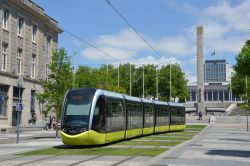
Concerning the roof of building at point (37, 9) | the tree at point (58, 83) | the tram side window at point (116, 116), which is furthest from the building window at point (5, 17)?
the tram side window at point (116, 116)

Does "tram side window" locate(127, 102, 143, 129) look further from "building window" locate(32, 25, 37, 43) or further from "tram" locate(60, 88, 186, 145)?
"building window" locate(32, 25, 37, 43)

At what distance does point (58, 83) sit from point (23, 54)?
1643 cm

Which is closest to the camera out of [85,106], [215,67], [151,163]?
[151,163]

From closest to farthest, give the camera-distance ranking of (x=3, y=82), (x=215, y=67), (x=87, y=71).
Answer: (x=3, y=82)
(x=87, y=71)
(x=215, y=67)

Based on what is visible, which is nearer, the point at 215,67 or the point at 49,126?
the point at 49,126

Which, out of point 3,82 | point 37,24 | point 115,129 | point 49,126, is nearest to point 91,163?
point 115,129

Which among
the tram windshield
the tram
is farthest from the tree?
the tram windshield

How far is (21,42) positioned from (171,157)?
35639mm

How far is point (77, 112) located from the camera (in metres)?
23.4

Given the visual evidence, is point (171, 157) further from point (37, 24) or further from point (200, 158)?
point (37, 24)

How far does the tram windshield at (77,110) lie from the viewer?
2298cm

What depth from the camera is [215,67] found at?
636 feet

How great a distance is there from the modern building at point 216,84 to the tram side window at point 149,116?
388 feet

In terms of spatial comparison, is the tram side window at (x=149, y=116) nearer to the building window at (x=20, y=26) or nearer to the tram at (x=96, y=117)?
the tram at (x=96, y=117)
